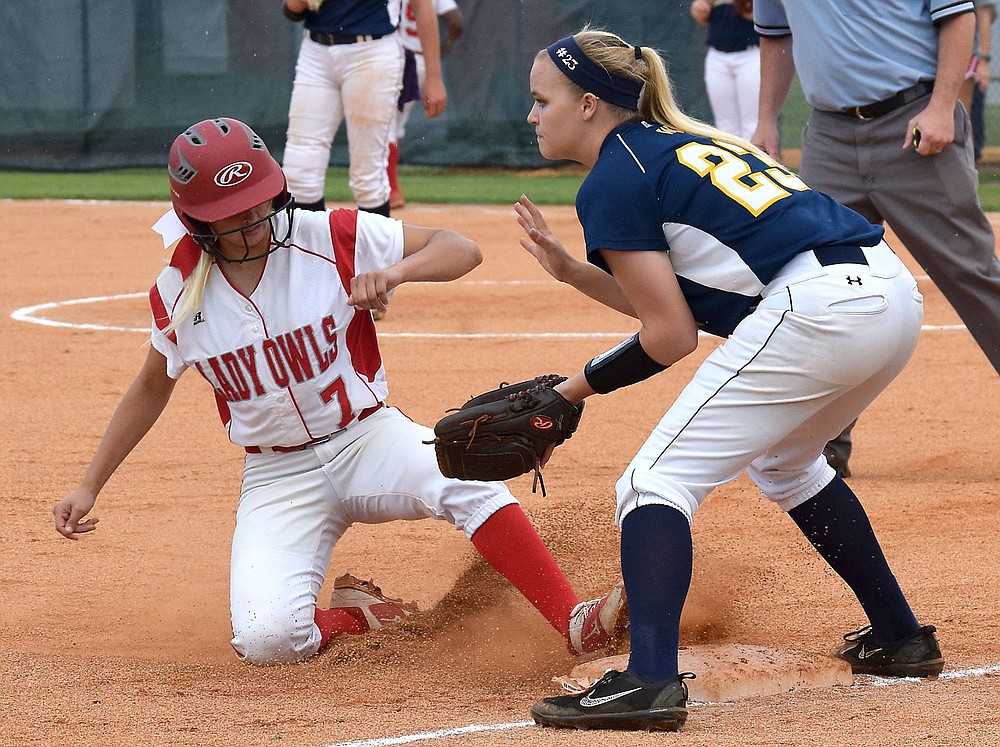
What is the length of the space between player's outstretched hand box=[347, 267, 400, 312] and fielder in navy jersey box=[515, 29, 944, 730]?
524mm

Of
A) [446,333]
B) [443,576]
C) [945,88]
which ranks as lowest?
[446,333]

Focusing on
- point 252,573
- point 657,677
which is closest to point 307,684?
point 252,573

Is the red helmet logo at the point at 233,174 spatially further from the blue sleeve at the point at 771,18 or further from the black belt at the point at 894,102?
→ the blue sleeve at the point at 771,18

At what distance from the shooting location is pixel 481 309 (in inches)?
326

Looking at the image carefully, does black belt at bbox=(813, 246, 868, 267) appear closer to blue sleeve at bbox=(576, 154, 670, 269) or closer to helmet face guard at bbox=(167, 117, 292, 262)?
blue sleeve at bbox=(576, 154, 670, 269)

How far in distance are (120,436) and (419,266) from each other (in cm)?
88

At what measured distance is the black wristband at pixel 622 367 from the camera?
2.98m

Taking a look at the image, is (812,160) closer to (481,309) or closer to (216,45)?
(481,309)

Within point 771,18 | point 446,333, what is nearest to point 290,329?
point 771,18

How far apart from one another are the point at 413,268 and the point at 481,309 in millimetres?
4833

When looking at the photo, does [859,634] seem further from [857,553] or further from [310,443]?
[310,443]

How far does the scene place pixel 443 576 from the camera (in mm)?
4230

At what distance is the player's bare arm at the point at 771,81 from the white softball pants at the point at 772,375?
2.40 meters

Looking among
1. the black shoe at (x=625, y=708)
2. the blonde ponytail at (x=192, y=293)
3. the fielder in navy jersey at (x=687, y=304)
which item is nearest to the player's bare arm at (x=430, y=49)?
the blonde ponytail at (x=192, y=293)
